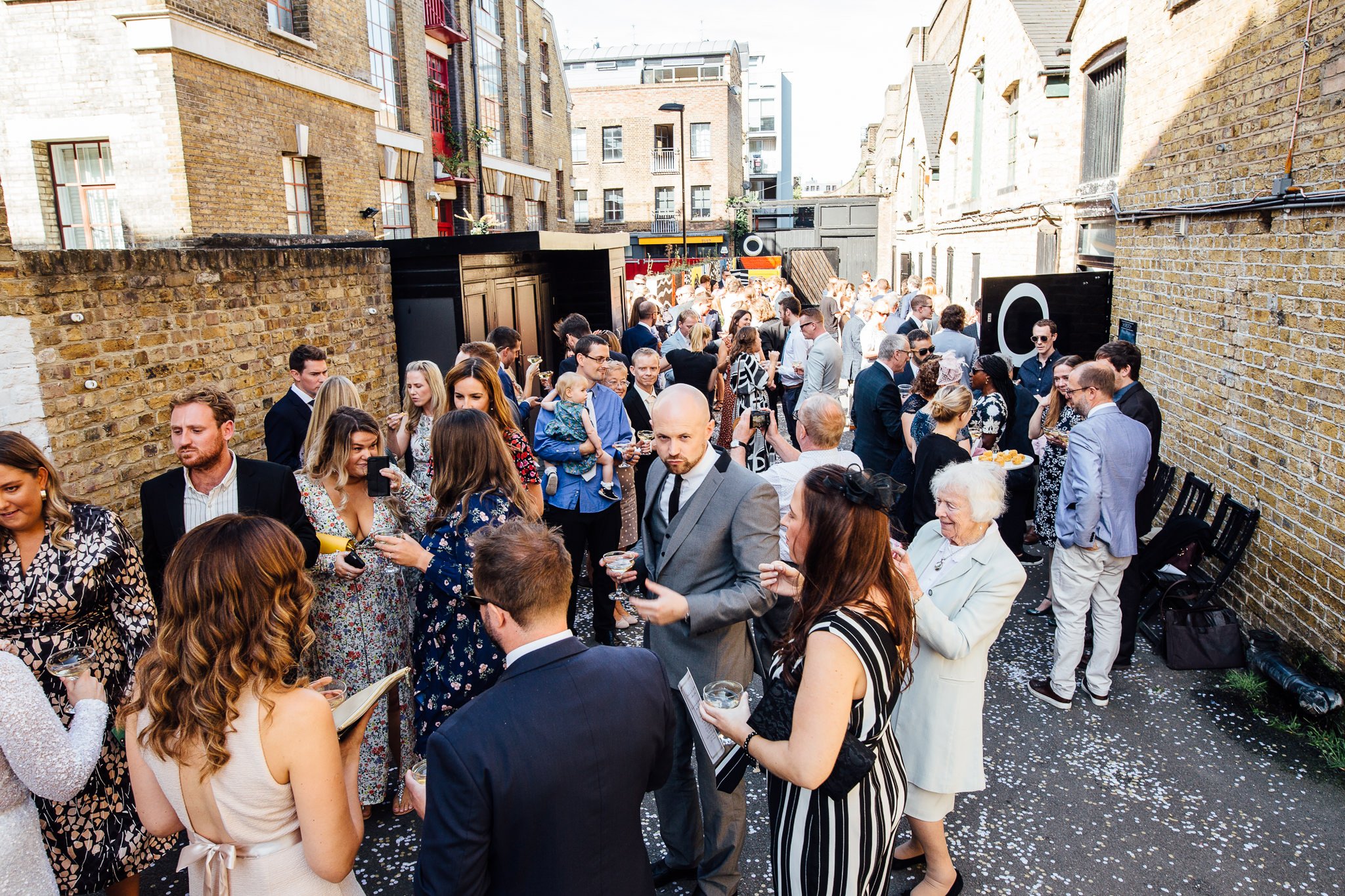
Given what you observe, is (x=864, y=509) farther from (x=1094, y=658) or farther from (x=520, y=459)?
(x=1094, y=658)

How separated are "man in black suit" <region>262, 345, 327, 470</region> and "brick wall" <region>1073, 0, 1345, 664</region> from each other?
20.3ft

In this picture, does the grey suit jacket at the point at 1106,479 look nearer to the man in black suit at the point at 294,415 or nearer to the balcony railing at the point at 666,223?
the man in black suit at the point at 294,415

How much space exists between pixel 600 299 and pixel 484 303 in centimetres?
382

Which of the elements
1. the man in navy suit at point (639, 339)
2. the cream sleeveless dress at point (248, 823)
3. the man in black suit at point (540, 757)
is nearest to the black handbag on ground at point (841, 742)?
the man in black suit at point (540, 757)

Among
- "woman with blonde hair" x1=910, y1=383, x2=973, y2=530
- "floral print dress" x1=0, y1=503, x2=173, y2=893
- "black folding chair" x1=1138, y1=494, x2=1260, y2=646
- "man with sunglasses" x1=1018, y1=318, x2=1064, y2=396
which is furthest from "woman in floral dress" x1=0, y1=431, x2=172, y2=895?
"man with sunglasses" x1=1018, y1=318, x2=1064, y2=396

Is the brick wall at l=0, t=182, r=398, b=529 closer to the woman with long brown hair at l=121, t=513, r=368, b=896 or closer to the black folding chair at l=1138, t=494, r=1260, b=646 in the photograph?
the woman with long brown hair at l=121, t=513, r=368, b=896

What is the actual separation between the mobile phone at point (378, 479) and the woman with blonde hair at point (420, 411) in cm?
143

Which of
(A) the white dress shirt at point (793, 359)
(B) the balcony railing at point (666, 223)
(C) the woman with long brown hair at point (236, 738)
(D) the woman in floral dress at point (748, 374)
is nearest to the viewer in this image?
(C) the woman with long brown hair at point (236, 738)

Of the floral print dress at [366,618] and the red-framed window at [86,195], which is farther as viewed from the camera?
the red-framed window at [86,195]

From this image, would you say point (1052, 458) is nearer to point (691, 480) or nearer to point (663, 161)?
point (691, 480)

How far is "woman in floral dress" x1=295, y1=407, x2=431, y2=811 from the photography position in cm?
382

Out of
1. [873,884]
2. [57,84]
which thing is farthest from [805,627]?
[57,84]

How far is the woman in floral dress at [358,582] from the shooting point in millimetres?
3818

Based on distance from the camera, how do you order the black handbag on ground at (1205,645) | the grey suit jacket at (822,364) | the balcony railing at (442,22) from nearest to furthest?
the black handbag on ground at (1205,645) → the grey suit jacket at (822,364) → the balcony railing at (442,22)
